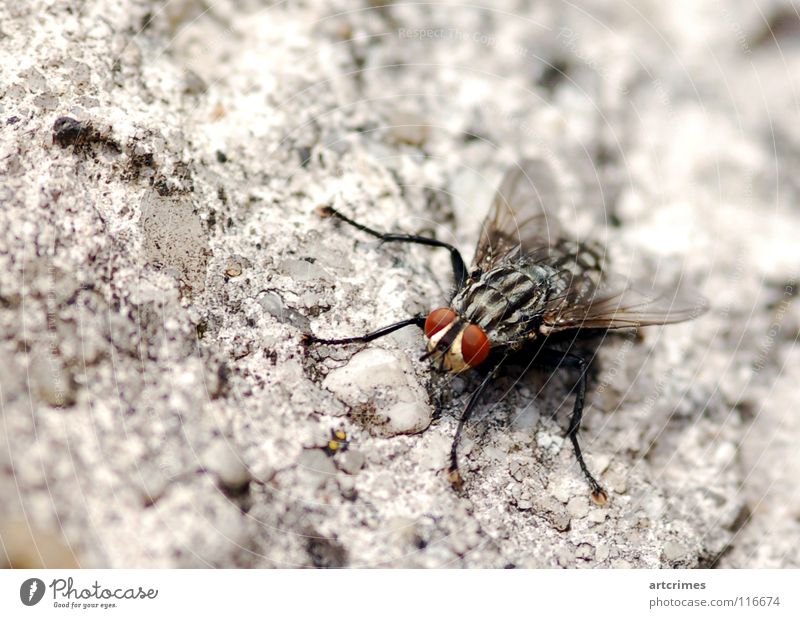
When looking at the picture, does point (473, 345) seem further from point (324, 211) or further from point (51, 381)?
point (51, 381)

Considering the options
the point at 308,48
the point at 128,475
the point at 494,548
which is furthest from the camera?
the point at 308,48

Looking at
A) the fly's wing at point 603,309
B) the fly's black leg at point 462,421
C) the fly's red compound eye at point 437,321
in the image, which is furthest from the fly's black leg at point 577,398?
the fly's red compound eye at point 437,321

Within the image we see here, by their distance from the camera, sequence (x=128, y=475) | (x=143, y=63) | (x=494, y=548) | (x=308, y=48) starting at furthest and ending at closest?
(x=308, y=48) < (x=143, y=63) < (x=494, y=548) < (x=128, y=475)

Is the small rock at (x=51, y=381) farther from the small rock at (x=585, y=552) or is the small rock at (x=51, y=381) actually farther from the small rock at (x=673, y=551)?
the small rock at (x=673, y=551)

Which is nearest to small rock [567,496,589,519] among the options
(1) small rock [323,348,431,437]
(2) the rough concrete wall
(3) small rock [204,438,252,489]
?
(2) the rough concrete wall

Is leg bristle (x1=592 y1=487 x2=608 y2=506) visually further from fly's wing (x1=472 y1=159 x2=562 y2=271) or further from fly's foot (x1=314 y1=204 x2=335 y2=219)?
fly's foot (x1=314 y1=204 x2=335 y2=219)
